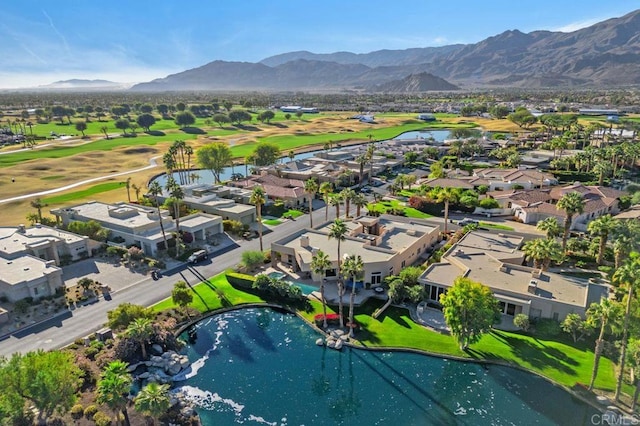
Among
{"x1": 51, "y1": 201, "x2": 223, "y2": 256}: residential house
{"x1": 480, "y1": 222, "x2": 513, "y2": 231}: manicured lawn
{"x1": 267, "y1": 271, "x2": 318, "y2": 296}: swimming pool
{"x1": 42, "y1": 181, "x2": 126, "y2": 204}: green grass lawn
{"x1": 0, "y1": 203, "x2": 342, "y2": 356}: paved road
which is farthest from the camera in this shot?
{"x1": 42, "y1": 181, "x2": 126, "y2": 204}: green grass lawn

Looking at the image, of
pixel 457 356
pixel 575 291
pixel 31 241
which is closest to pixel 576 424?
pixel 457 356

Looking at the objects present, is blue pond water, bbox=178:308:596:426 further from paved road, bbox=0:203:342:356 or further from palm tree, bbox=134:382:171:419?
paved road, bbox=0:203:342:356

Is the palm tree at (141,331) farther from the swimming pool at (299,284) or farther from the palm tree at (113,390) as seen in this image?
the swimming pool at (299,284)

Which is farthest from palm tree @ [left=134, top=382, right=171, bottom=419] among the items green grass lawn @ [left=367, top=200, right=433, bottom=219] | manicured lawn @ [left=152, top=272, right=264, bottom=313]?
green grass lawn @ [left=367, top=200, right=433, bottom=219]

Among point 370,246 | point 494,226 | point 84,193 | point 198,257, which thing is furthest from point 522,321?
point 84,193

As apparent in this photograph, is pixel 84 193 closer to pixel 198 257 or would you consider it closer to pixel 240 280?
pixel 198 257

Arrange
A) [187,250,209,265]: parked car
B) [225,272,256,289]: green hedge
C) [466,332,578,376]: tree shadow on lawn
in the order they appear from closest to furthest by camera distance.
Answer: [466,332,578,376]: tree shadow on lawn → [225,272,256,289]: green hedge → [187,250,209,265]: parked car
